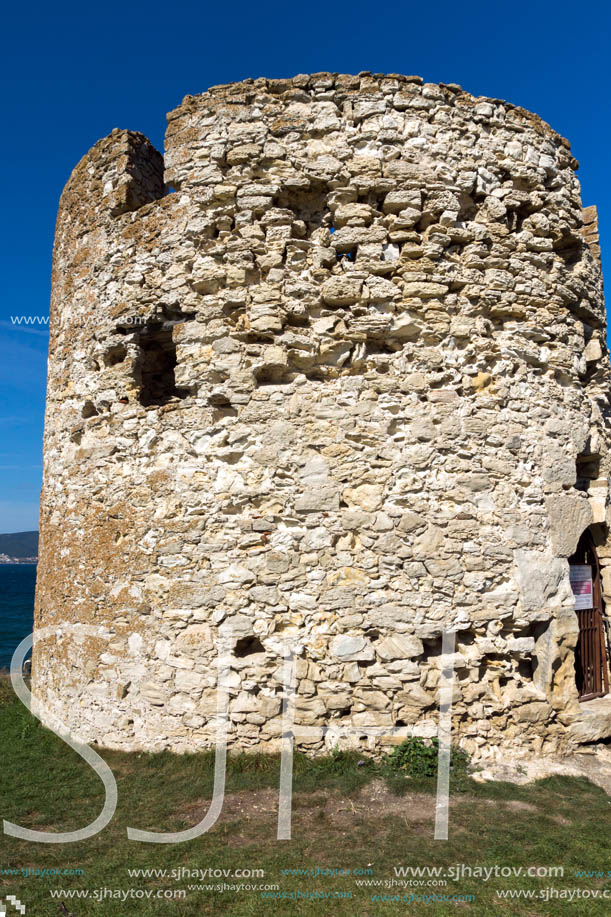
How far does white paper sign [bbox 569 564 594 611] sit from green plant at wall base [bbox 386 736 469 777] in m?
2.16

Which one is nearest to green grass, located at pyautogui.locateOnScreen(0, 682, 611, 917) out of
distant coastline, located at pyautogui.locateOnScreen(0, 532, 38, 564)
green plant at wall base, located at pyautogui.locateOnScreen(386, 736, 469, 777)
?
green plant at wall base, located at pyautogui.locateOnScreen(386, 736, 469, 777)

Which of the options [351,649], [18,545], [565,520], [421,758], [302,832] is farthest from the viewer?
[18,545]

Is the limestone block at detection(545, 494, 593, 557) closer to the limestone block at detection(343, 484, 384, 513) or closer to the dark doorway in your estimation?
the dark doorway

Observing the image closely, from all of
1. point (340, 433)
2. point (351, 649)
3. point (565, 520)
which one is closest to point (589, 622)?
point (565, 520)

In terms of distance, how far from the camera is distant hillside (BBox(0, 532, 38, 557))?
118 metres

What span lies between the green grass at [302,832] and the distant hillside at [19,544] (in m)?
118

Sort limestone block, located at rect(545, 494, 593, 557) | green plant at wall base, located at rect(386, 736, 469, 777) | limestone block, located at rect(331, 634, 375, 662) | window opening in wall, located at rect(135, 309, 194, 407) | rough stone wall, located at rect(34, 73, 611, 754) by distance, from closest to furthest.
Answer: green plant at wall base, located at rect(386, 736, 469, 777)
limestone block, located at rect(331, 634, 375, 662)
rough stone wall, located at rect(34, 73, 611, 754)
limestone block, located at rect(545, 494, 593, 557)
window opening in wall, located at rect(135, 309, 194, 407)

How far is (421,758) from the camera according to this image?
501 cm

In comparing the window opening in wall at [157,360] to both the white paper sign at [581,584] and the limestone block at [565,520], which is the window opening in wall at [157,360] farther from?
the white paper sign at [581,584]

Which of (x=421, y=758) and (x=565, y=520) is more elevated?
(x=565, y=520)

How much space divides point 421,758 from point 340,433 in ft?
9.63

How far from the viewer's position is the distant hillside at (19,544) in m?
118

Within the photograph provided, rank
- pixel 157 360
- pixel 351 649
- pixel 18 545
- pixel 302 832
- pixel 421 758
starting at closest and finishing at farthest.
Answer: pixel 302 832, pixel 421 758, pixel 351 649, pixel 157 360, pixel 18 545

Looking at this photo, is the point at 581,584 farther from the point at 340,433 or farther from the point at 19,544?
the point at 19,544
